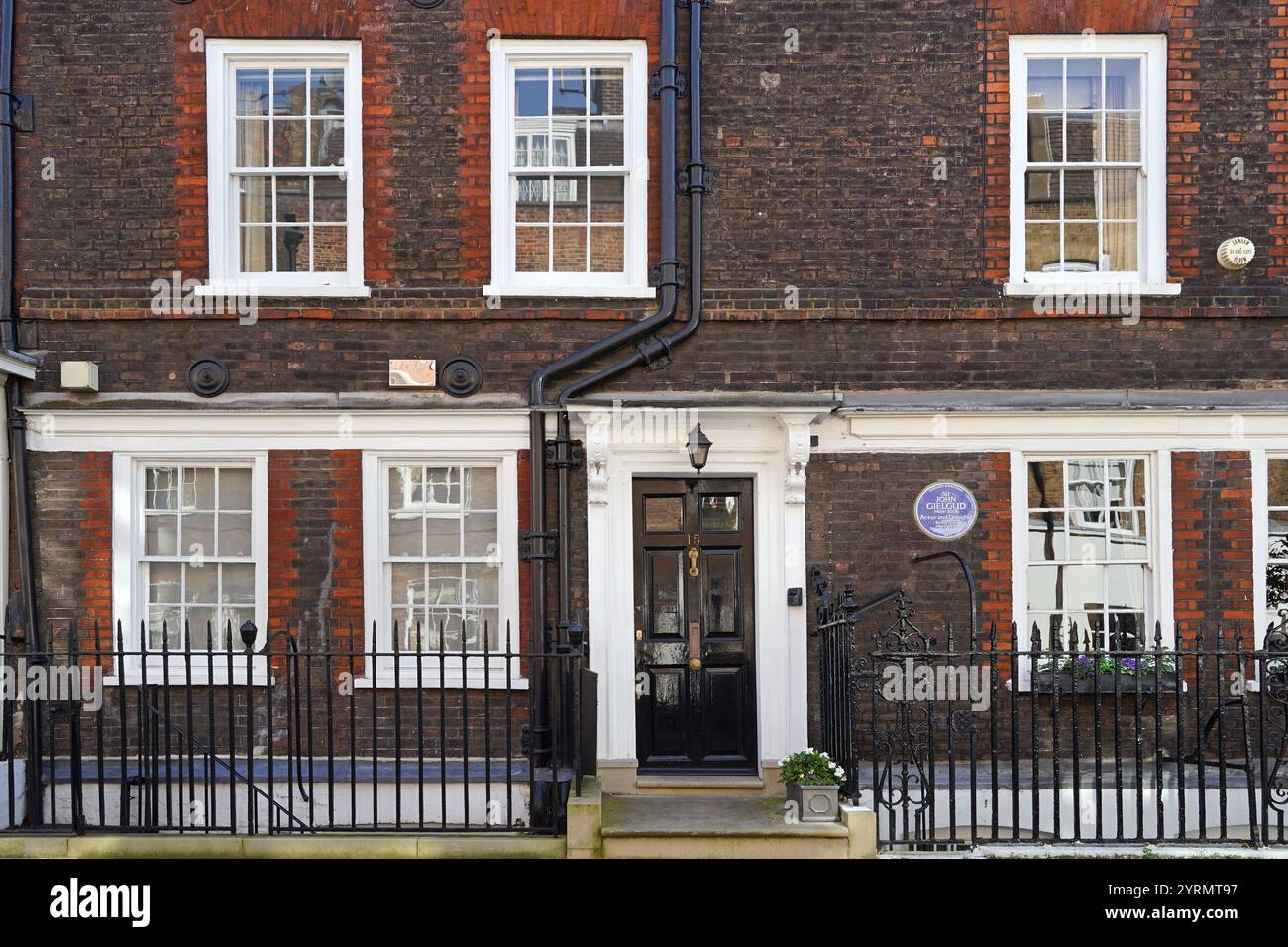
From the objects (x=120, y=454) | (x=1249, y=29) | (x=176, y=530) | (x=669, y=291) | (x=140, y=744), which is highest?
(x=1249, y=29)

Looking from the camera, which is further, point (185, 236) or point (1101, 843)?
point (185, 236)

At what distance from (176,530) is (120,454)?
70 centimetres

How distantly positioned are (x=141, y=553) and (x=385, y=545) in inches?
73.6

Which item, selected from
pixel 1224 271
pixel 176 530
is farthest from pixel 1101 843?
pixel 176 530

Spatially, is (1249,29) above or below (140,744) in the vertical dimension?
above

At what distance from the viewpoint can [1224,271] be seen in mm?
8516

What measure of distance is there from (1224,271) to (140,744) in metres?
8.41

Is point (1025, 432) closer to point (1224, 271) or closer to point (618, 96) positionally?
point (1224, 271)

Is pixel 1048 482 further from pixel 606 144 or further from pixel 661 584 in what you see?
pixel 606 144

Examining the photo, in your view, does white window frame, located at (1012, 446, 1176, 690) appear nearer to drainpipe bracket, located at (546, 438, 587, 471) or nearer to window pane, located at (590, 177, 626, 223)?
drainpipe bracket, located at (546, 438, 587, 471)

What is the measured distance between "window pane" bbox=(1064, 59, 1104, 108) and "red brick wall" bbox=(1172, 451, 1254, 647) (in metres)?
2.80

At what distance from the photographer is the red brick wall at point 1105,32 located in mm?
8461

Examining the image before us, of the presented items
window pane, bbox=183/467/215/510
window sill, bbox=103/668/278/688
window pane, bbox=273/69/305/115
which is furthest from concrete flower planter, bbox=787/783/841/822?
window pane, bbox=273/69/305/115

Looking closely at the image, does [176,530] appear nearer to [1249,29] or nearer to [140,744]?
[140,744]
